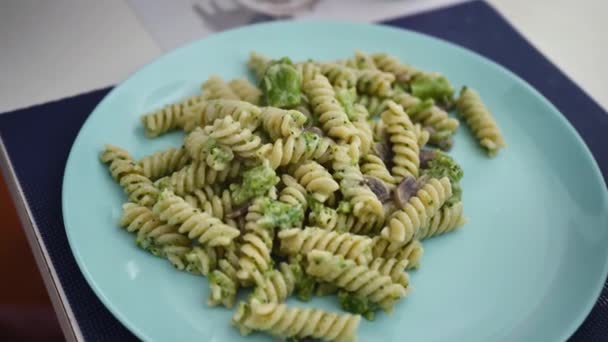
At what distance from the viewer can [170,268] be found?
1.87 metres

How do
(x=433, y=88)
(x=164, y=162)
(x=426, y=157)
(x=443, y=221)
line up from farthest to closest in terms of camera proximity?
(x=433, y=88) < (x=426, y=157) < (x=164, y=162) < (x=443, y=221)

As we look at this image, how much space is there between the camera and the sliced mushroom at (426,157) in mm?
2195

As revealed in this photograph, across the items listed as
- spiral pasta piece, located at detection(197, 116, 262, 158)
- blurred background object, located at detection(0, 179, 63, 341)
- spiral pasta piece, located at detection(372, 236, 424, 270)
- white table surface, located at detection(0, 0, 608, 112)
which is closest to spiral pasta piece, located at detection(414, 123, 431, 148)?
spiral pasta piece, located at detection(372, 236, 424, 270)

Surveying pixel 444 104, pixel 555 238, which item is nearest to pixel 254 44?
pixel 444 104

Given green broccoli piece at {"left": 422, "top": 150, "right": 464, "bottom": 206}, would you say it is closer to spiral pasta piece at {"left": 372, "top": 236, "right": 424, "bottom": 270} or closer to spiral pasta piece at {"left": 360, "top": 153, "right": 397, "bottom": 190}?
spiral pasta piece at {"left": 360, "top": 153, "right": 397, "bottom": 190}

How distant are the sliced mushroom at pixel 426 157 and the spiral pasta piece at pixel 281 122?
1.39ft

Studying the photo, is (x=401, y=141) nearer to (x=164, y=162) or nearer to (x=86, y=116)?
Result: (x=164, y=162)

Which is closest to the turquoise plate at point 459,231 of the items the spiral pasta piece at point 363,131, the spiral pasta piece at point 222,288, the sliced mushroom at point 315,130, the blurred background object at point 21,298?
the spiral pasta piece at point 222,288

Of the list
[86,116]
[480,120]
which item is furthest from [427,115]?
[86,116]

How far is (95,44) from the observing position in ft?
9.36

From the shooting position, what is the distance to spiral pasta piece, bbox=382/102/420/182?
83.0 inches

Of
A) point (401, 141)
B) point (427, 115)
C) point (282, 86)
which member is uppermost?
point (427, 115)

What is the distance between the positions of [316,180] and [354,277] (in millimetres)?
308

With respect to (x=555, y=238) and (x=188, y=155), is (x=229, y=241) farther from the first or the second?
(x=555, y=238)
